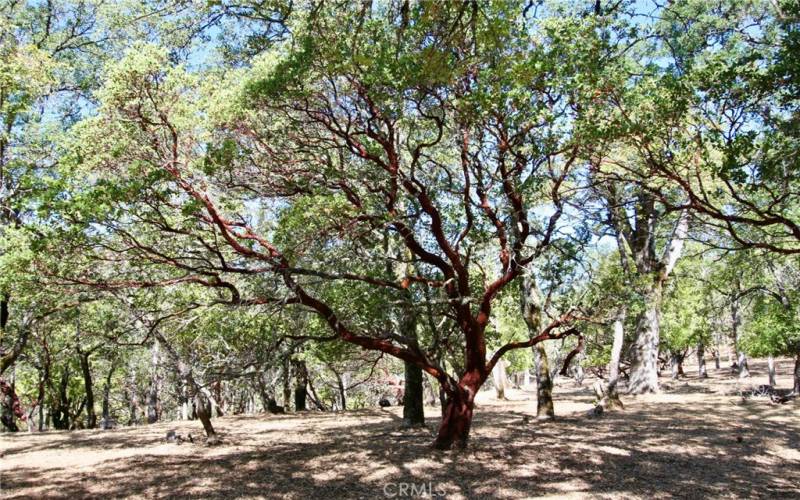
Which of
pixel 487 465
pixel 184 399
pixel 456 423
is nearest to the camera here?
pixel 487 465

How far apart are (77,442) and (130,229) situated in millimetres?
7664

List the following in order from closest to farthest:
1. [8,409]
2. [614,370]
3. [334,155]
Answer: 1. [334,155]
2. [614,370]
3. [8,409]

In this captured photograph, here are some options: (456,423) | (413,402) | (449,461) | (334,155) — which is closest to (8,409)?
(413,402)

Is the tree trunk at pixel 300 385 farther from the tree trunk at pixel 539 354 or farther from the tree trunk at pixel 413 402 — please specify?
the tree trunk at pixel 539 354

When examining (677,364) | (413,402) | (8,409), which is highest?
(413,402)

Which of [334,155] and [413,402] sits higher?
[334,155]

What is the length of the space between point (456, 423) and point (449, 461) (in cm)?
95

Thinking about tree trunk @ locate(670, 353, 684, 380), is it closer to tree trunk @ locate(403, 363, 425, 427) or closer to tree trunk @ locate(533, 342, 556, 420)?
tree trunk @ locate(533, 342, 556, 420)

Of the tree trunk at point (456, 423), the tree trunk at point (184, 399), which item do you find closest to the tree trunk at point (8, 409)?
the tree trunk at point (184, 399)

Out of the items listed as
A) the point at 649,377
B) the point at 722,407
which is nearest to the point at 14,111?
the point at 722,407

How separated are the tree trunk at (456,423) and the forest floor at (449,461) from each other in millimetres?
264

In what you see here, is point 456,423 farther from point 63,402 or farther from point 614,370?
point 63,402

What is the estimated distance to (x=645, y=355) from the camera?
20.5 meters

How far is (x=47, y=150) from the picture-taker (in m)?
13.3
